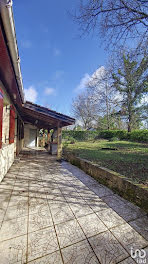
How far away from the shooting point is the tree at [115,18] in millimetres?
3572

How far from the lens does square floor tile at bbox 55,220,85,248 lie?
1.58 m

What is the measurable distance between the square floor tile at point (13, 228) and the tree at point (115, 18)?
5.91 meters

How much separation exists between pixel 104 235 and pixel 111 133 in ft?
53.1

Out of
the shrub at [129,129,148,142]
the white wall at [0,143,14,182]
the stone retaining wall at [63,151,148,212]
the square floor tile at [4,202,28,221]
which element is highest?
the shrub at [129,129,148,142]

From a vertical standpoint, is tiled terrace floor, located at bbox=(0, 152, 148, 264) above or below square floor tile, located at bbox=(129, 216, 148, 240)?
above

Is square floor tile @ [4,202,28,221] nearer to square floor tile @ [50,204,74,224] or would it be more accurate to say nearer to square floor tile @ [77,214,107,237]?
square floor tile @ [50,204,74,224]

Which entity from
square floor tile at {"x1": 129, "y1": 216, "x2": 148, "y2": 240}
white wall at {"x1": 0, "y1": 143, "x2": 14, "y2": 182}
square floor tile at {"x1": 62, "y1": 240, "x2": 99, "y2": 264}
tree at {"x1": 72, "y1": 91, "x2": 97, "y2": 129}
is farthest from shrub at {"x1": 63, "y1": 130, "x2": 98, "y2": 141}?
square floor tile at {"x1": 62, "y1": 240, "x2": 99, "y2": 264}

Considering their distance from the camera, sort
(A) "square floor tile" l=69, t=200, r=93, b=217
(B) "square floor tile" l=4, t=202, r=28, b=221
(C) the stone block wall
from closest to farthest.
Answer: (B) "square floor tile" l=4, t=202, r=28, b=221
(A) "square floor tile" l=69, t=200, r=93, b=217
(C) the stone block wall

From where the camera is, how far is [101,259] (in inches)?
53.6

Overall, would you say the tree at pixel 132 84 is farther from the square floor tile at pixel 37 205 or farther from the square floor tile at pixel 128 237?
the square floor tile at pixel 37 205

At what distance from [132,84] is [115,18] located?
208 inches

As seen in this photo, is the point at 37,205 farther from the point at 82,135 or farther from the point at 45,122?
the point at 82,135

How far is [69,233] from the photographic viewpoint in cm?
171

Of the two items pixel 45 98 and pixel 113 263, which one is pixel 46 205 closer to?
pixel 113 263
